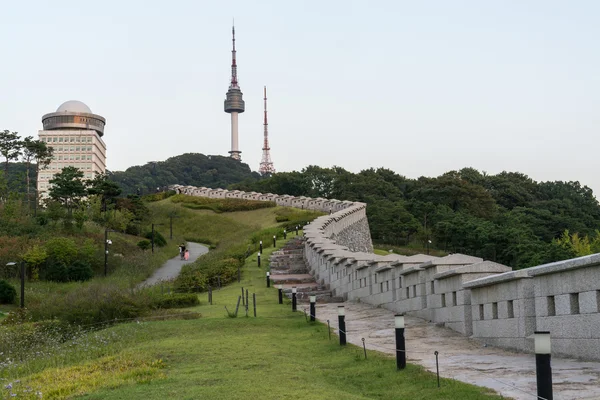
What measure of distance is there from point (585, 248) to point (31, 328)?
186ft

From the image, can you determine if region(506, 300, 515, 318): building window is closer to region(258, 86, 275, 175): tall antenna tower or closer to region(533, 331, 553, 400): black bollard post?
region(533, 331, 553, 400): black bollard post

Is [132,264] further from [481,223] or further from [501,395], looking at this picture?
[501,395]

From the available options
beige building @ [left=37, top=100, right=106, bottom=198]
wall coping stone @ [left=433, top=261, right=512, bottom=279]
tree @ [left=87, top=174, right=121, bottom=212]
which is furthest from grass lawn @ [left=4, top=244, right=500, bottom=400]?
beige building @ [left=37, top=100, right=106, bottom=198]

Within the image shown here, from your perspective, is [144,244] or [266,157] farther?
[266,157]

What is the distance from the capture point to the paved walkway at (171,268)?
41784 millimetres

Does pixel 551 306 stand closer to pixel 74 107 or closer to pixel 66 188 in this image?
pixel 66 188

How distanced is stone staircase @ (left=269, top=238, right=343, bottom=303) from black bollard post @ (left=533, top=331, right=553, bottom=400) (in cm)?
1887

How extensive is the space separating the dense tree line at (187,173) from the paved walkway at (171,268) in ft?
289

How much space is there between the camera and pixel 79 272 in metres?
41.0

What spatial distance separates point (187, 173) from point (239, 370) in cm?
15376

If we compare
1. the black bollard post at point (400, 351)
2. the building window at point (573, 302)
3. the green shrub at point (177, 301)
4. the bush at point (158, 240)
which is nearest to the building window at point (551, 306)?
the building window at point (573, 302)

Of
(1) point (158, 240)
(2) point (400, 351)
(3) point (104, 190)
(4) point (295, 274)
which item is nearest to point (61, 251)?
(4) point (295, 274)

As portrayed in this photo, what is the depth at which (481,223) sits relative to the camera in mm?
68000

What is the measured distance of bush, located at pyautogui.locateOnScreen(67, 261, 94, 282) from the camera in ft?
134
